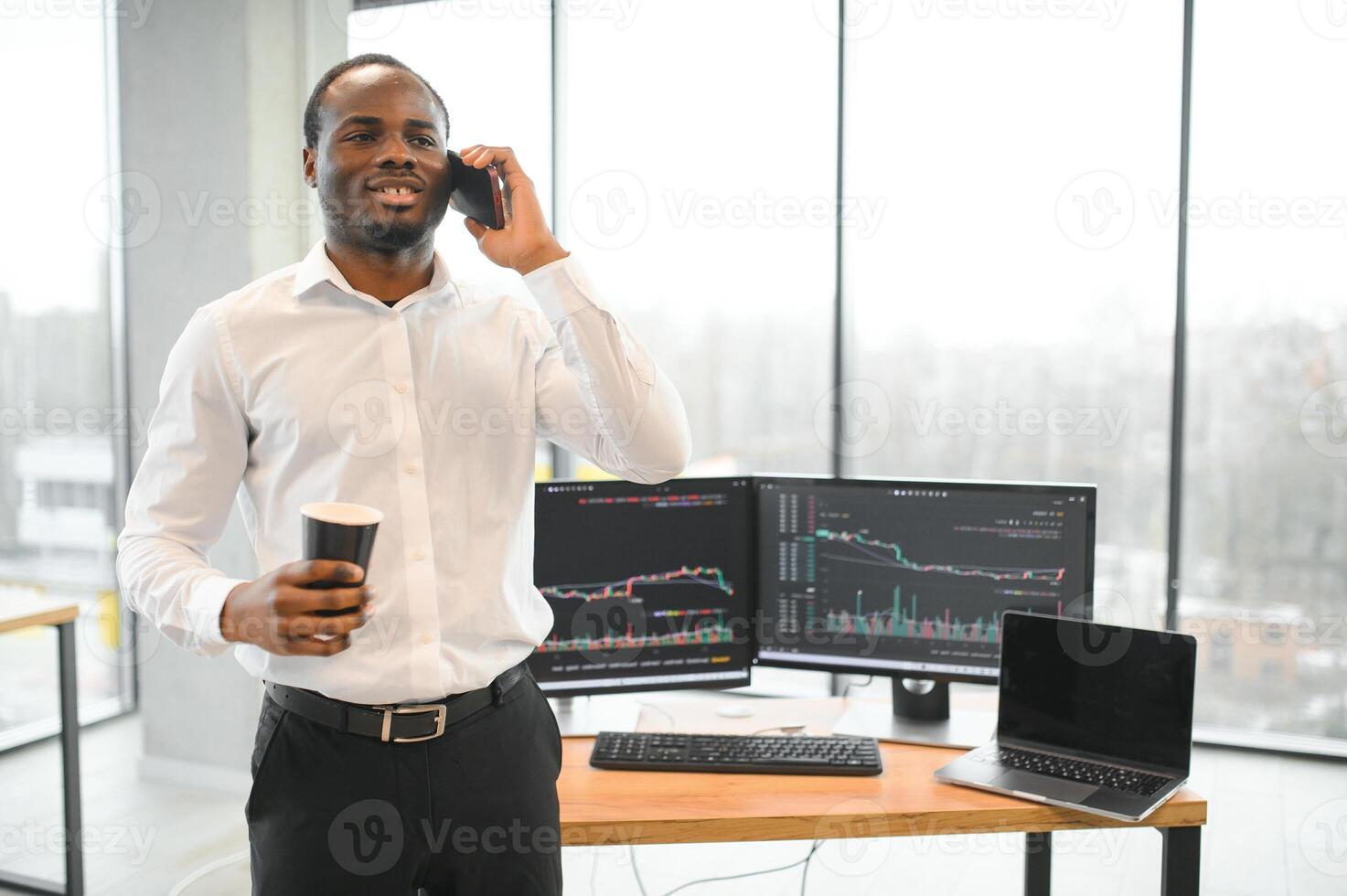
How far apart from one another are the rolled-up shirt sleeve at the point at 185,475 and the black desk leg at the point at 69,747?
1582mm

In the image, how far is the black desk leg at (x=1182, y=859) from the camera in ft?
5.47

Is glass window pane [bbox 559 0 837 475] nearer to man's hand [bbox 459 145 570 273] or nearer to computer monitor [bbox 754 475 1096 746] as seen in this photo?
computer monitor [bbox 754 475 1096 746]

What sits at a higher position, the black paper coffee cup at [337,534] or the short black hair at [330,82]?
the short black hair at [330,82]

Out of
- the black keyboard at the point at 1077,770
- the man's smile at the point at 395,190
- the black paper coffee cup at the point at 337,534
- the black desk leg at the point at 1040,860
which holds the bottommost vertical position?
the black desk leg at the point at 1040,860

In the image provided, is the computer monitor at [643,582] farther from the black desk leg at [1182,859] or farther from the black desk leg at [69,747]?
the black desk leg at [69,747]

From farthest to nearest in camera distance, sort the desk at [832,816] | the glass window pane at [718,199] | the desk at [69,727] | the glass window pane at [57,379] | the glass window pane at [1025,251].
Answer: the glass window pane at [57,379] < the glass window pane at [718,199] < the glass window pane at [1025,251] < the desk at [69,727] < the desk at [832,816]

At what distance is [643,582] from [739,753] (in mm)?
388

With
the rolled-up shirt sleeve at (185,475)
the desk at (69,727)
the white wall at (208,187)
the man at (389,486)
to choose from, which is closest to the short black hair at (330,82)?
the man at (389,486)

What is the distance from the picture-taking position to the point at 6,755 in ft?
12.4

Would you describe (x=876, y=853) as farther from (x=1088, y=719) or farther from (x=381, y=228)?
(x=381, y=228)

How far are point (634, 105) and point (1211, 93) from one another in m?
2.04

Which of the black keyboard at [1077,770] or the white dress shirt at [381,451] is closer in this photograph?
the white dress shirt at [381,451]

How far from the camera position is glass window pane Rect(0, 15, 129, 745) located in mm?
3951

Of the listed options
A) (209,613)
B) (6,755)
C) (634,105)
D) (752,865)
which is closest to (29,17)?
(634,105)
